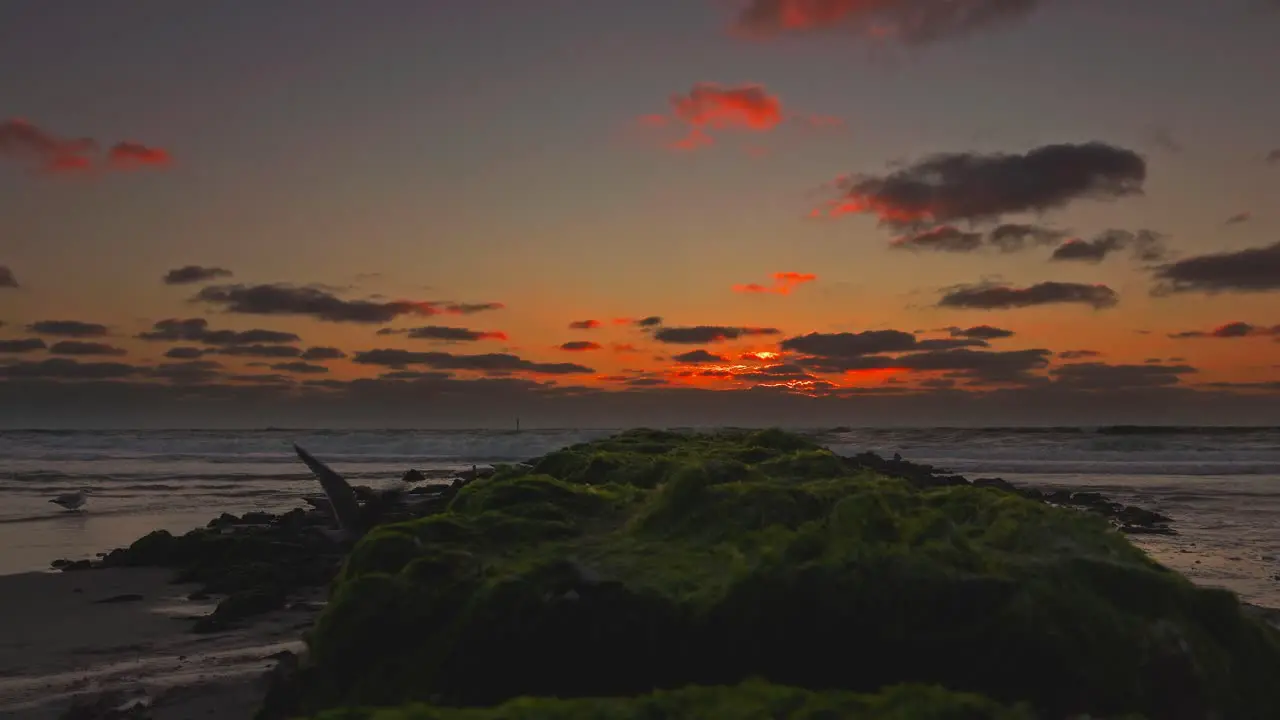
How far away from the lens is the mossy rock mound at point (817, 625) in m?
2.75

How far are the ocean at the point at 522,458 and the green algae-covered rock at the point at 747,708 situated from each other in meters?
6.70

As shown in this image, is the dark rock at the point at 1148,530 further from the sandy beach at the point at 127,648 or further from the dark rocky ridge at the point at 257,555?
the sandy beach at the point at 127,648

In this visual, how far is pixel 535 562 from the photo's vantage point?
10.7 feet

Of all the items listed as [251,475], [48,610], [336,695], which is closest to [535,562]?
[336,695]

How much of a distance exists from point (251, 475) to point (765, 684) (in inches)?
1040

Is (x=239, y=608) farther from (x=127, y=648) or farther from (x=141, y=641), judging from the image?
(x=127, y=648)

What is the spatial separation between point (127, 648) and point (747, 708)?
573 centimetres

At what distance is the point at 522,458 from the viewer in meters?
41.7

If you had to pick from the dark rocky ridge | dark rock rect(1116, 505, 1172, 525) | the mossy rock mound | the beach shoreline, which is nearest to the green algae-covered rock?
the mossy rock mound

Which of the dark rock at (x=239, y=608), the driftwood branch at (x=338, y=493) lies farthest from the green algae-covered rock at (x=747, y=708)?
the dark rock at (x=239, y=608)

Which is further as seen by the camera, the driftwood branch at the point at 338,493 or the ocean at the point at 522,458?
the ocean at the point at 522,458

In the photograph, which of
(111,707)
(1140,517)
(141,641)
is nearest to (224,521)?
(141,641)

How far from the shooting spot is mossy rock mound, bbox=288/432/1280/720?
9.02 feet

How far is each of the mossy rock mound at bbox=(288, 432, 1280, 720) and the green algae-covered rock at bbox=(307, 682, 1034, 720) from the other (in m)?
0.60
